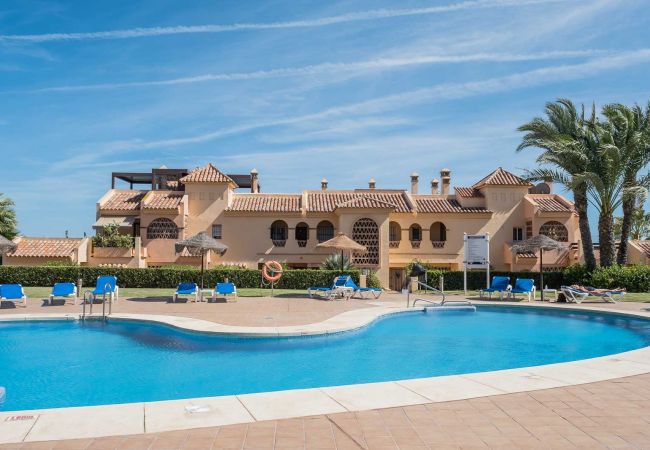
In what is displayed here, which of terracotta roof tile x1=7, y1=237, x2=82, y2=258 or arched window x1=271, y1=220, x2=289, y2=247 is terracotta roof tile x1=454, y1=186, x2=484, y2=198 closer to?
arched window x1=271, y1=220, x2=289, y2=247

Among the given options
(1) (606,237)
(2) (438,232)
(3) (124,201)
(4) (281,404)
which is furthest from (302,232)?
(4) (281,404)

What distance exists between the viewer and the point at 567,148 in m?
27.7

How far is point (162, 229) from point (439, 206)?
62.7 feet

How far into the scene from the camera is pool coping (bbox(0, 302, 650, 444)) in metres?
5.62

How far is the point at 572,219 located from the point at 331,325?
27.0 meters

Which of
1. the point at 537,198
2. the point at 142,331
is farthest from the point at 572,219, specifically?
the point at 142,331

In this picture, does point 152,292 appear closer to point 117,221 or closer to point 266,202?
point 117,221

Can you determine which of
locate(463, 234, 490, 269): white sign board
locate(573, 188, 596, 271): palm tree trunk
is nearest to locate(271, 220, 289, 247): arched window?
locate(463, 234, 490, 269): white sign board

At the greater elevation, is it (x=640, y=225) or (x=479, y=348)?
(x=640, y=225)

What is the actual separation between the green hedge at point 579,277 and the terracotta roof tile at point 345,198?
22.7ft

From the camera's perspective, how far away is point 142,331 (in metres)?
14.5

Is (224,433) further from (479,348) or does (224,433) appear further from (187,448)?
(479,348)

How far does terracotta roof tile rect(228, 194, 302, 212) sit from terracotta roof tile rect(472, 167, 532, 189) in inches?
523

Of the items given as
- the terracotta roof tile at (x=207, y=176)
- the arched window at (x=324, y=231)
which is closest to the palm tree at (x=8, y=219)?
the terracotta roof tile at (x=207, y=176)
